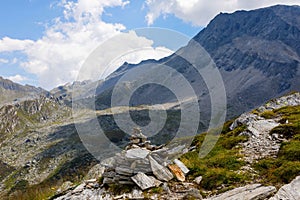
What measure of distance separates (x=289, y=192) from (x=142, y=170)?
31.4 ft

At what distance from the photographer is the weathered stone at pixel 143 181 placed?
764 inches

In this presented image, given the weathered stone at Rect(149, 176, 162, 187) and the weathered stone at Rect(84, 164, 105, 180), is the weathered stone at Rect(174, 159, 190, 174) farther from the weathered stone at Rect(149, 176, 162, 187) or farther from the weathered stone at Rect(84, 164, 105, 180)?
the weathered stone at Rect(84, 164, 105, 180)

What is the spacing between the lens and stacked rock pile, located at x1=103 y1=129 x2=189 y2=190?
1998 cm

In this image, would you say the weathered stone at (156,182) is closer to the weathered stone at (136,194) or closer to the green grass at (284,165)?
the weathered stone at (136,194)

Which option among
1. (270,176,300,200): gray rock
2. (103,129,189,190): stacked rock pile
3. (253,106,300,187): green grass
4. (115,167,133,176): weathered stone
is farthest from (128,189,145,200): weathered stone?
(270,176,300,200): gray rock

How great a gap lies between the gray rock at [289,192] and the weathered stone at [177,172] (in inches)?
275

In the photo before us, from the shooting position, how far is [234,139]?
28312 millimetres

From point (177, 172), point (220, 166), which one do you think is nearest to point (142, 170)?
point (177, 172)

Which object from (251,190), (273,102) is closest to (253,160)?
(251,190)

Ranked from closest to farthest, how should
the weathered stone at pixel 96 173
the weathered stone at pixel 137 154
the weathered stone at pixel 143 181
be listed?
the weathered stone at pixel 143 181 → the weathered stone at pixel 137 154 → the weathered stone at pixel 96 173

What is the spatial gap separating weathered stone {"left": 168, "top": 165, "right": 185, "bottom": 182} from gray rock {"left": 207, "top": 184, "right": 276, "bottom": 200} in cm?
393

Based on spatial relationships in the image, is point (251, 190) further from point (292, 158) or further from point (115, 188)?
point (115, 188)

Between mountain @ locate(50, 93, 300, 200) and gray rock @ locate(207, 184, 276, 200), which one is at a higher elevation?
mountain @ locate(50, 93, 300, 200)

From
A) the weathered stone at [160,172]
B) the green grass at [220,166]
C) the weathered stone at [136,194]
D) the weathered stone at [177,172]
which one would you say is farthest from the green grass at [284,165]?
the weathered stone at [136,194]
